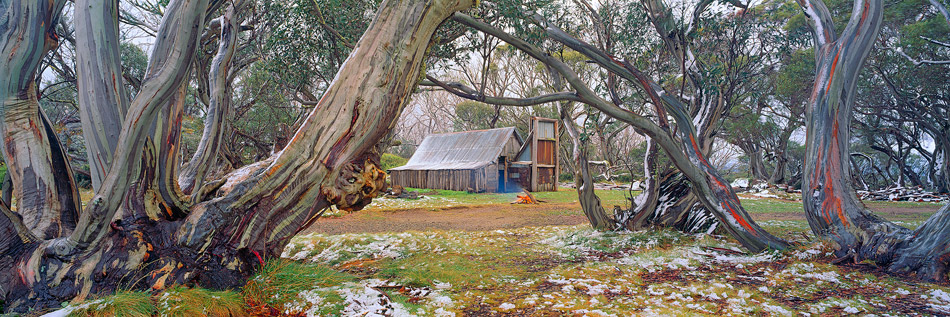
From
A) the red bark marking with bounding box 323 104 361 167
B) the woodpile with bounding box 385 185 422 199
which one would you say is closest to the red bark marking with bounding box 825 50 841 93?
the red bark marking with bounding box 323 104 361 167

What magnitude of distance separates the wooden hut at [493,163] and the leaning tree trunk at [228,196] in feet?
55.2

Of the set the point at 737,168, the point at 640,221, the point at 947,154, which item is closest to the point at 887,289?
the point at 640,221

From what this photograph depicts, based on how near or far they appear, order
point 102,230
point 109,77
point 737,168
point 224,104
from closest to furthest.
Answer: point 102,230
point 109,77
point 224,104
point 737,168

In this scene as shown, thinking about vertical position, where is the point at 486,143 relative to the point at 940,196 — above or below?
above

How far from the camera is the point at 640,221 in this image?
24.8 feet

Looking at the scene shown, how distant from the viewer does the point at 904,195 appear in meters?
17.8

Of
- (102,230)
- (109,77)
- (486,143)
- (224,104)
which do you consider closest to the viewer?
(102,230)

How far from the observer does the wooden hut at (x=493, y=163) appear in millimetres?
21438

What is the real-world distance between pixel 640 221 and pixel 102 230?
680cm

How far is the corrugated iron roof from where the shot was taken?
21.8 metres

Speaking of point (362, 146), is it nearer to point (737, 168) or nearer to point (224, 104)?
point (224, 104)

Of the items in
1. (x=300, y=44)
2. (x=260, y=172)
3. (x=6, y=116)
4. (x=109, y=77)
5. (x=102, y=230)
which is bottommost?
(x=102, y=230)

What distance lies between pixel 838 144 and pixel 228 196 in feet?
20.7

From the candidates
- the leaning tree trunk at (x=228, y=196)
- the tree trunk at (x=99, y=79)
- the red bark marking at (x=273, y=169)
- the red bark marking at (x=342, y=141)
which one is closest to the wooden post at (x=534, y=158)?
the leaning tree trunk at (x=228, y=196)
